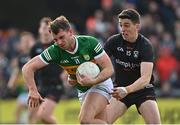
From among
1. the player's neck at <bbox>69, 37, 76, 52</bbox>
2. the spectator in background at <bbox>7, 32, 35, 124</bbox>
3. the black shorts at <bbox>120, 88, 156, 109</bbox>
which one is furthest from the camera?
the spectator in background at <bbox>7, 32, 35, 124</bbox>

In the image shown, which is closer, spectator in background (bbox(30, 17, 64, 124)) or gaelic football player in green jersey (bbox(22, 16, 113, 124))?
gaelic football player in green jersey (bbox(22, 16, 113, 124))

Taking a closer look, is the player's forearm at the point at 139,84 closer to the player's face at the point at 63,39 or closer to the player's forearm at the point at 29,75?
the player's face at the point at 63,39

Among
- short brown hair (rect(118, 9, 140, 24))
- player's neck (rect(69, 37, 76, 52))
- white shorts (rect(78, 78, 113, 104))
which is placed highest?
short brown hair (rect(118, 9, 140, 24))

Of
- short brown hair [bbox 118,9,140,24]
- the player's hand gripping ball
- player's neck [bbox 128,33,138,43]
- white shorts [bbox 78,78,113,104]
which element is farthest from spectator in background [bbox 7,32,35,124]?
the player's hand gripping ball

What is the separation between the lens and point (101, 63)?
33.6ft

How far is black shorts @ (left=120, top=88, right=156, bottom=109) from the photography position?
10891 millimetres

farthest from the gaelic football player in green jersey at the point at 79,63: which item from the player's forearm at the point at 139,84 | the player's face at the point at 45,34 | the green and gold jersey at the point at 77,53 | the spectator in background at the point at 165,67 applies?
the spectator in background at the point at 165,67

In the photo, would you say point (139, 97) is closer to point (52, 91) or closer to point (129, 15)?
point (129, 15)

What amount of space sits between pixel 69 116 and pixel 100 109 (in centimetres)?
799

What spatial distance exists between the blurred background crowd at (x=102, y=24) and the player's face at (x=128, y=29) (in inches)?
244

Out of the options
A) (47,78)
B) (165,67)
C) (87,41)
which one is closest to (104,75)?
(87,41)

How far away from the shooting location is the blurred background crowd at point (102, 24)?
A: 19.4 meters

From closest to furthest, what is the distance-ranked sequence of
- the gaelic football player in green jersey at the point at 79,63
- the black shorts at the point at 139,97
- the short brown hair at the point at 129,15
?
the gaelic football player in green jersey at the point at 79,63 → the short brown hair at the point at 129,15 → the black shorts at the point at 139,97

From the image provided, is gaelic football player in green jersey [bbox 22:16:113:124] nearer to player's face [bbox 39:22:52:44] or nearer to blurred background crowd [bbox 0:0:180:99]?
player's face [bbox 39:22:52:44]
